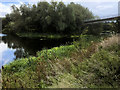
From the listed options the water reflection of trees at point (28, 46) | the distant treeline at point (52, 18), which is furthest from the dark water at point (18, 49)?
the distant treeline at point (52, 18)

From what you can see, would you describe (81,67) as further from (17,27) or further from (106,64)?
(17,27)

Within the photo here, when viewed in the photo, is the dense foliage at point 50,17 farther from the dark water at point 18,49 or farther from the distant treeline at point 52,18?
the dark water at point 18,49

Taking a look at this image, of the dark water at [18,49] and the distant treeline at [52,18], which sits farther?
the distant treeline at [52,18]

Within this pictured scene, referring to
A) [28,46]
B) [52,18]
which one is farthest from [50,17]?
[28,46]

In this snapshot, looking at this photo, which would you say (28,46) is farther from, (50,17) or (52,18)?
(52,18)

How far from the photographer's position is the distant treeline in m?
31.3

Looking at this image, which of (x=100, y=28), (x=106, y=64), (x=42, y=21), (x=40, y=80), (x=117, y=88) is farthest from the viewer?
(x=100, y=28)

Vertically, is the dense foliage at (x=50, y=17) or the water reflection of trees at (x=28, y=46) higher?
the dense foliage at (x=50, y=17)

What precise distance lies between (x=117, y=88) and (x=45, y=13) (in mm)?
31358

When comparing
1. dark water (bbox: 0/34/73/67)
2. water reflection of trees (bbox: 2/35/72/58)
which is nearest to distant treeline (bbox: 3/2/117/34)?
water reflection of trees (bbox: 2/35/72/58)

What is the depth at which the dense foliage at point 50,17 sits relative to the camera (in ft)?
103

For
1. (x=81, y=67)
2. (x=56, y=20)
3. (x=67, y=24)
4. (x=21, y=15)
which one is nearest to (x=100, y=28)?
(x=67, y=24)

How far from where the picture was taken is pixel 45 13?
32.0 metres

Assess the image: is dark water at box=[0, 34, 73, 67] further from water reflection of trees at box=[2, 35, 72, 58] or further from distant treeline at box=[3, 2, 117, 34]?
distant treeline at box=[3, 2, 117, 34]
